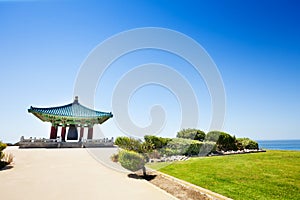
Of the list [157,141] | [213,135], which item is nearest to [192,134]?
[213,135]

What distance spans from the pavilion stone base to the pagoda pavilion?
2.07 meters

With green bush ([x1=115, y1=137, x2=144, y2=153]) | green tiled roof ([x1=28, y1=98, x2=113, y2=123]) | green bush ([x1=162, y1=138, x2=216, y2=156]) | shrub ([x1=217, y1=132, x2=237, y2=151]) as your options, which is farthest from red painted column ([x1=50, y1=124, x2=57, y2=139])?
shrub ([x1=217, y1=132, x2=237, y2=151])

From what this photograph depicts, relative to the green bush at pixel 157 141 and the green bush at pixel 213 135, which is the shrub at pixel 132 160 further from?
the green bush at pixel 213 135

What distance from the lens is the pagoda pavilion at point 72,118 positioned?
21006mm

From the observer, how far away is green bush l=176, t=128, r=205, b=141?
60.5ft

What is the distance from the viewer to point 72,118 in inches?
853

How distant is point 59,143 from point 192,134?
14.3 metres

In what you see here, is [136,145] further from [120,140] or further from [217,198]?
[217,198]

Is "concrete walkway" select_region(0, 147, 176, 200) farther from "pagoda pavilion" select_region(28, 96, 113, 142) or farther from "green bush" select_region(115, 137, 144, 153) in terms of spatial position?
"pagoda pavilion" select_region(28, 96, 113, 142)

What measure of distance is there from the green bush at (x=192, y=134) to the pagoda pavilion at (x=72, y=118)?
970 cm

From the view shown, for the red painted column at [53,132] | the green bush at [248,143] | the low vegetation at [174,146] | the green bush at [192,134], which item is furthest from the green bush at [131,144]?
the green bush at [248,143]

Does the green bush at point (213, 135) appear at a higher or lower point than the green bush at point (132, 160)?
higher

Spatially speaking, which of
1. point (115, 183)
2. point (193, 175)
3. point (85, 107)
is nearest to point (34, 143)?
point (85, 107)

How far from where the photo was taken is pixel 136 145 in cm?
964
